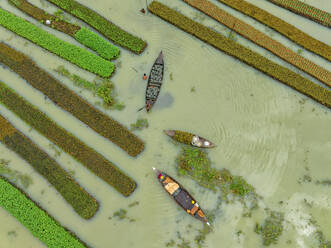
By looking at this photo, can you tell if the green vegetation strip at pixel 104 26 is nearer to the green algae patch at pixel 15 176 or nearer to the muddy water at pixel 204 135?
the muddy water at pixel 204 135

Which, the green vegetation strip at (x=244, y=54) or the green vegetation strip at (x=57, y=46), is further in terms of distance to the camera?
the green vegetation strip at (x=57, y=46)

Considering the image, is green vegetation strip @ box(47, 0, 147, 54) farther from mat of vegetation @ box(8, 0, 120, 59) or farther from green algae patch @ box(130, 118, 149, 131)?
green algae patch @ box(130, 118, 149, 131)

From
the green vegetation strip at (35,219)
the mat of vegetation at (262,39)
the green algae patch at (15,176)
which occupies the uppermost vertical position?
the mat of vegetation at (262,39)

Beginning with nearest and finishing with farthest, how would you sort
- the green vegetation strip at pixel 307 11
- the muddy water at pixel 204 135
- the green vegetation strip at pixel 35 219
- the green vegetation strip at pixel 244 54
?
→ 1. the muddy water at pixel 204 135
2. the green vegetation strip at pixel 35 219
3. the green vegetation strip at pixel 244 54
4. the green vegetation strip at pixel 307 11

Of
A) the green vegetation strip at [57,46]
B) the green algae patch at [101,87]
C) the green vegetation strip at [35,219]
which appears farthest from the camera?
the green vegetation strip at [57,46]

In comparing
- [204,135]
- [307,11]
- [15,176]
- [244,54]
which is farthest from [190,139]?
[307,11]

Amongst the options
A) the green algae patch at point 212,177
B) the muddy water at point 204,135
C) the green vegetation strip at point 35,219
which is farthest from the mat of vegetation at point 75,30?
the green vegetation strip at point 35,219

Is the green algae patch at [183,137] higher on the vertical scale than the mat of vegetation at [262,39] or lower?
lower

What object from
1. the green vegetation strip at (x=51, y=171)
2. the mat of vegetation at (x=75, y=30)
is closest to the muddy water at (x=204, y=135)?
the green vegetation strip at (x=51, y=171)
